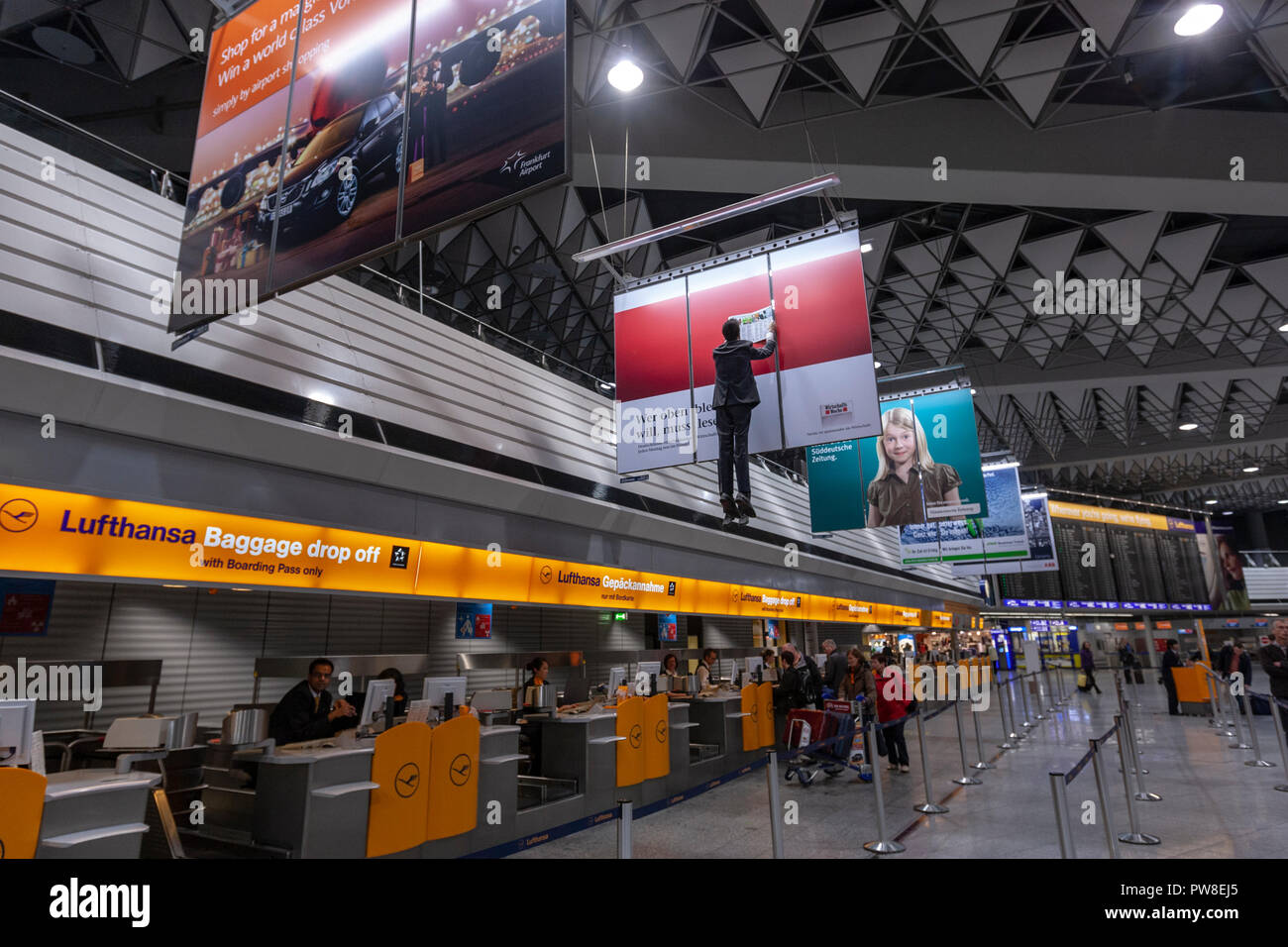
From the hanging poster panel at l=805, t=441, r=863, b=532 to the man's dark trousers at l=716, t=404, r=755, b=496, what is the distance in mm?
4983

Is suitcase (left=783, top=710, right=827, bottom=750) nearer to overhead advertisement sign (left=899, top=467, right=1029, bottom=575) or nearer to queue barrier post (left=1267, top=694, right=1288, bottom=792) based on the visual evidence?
queue barrier post (left=1267, top=694, right=1288, bottom=792)

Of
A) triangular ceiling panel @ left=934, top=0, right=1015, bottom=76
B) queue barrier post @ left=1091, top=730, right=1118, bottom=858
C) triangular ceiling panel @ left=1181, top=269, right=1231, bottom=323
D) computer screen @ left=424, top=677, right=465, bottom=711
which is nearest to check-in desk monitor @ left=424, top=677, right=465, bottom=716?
computer screen @ left=424, top=677, right=465, bottom=711

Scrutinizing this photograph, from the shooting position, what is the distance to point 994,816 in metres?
6.55

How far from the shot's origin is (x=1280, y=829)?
582 centimetres

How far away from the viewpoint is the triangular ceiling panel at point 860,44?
28.9 feet

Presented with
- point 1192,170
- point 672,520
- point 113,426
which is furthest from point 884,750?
point 113,426

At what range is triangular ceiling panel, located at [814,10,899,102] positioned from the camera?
8.81 metres

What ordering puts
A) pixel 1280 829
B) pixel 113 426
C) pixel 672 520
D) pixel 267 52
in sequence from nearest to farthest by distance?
pixel 267 52, pixel 113 426, pixel 1280 829, pixel 672 520

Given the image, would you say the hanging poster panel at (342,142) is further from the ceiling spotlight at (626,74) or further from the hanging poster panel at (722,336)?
the ceiling spotlight at (626,74)

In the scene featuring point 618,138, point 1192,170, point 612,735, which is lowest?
point 612,735

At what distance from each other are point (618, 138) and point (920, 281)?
30.5ft

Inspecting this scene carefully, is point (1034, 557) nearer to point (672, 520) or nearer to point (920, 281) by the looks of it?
point (920, 281)

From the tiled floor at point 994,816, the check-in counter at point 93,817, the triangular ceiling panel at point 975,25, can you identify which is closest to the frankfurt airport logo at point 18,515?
the check-in counter at point 93,817

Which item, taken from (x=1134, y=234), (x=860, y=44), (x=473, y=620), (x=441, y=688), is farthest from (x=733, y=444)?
(x=1134, y=234)
